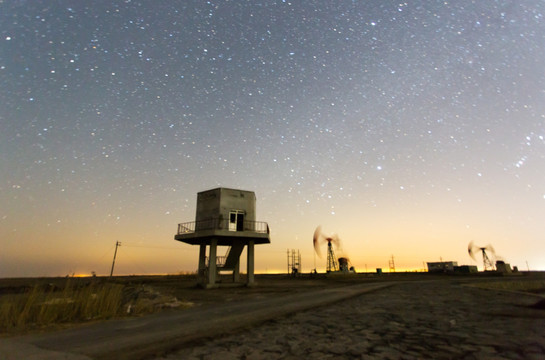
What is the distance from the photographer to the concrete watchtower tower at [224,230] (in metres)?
26.6

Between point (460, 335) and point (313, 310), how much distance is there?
5239 mm

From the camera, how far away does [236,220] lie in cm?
2828

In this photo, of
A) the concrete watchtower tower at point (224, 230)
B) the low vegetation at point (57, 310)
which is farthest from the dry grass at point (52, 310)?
the concrete watchtower tower at point (224, 230)

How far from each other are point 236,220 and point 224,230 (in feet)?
8.83

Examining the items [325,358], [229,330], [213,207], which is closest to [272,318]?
[229,330]

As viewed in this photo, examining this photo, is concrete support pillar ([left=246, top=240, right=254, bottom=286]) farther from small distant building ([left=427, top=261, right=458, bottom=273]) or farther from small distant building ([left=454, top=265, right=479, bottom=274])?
small distant building ([left=427, top=261, right=458, bottom=273])

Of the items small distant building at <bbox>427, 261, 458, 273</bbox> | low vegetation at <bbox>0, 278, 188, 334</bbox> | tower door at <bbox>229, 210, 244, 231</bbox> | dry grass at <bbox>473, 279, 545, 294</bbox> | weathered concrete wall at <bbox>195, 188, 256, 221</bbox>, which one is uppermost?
weathered concrete wall at <bbox>195, 188, 256, 221</bbox>

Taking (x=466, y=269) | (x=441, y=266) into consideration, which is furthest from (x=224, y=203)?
(x=441, y=266)

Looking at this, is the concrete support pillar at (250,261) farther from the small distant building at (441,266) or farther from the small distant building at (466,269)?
the small distant building at (441,266)

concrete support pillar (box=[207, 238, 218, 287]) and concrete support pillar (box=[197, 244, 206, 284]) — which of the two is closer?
concrete support pillar (box=[207, 238, 218, 287])

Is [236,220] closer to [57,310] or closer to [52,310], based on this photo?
[57,310]

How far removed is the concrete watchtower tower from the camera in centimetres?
2662

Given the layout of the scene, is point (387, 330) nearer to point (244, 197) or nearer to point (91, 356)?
point (91, 356)

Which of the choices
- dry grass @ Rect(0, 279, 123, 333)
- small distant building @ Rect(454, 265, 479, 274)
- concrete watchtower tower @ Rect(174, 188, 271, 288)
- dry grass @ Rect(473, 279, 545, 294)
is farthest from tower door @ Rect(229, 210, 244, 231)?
small distant building @ Rect(454, 265, 479, 274)
